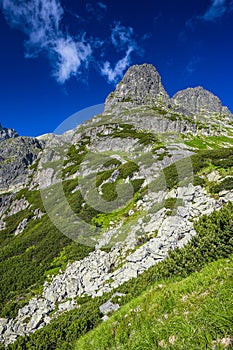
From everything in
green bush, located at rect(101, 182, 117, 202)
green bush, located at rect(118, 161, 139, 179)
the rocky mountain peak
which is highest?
the rocky mountain peak

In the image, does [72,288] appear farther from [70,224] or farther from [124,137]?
[124,137]

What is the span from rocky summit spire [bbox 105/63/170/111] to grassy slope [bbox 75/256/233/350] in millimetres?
118418

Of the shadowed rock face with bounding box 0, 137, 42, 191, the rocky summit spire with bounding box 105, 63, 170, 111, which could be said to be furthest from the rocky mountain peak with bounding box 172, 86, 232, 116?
the shadowed rock face with bounding box 0, 137, 42, 191

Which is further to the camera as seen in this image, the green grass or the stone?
the stone

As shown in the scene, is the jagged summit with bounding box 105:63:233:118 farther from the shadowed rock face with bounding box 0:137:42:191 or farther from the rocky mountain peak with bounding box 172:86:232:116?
the shadowed rock face with bounding box 0:137:42:191

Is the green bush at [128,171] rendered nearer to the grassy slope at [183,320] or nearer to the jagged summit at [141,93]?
the grassy slope at [183,320]

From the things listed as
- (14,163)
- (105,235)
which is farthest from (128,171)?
(14,163)

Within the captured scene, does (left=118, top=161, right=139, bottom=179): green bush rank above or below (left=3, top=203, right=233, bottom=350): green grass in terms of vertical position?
above

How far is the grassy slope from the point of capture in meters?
3.29

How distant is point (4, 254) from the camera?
28.5m

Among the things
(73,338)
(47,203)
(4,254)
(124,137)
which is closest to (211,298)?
(73,338)

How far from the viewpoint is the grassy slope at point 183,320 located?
329cm

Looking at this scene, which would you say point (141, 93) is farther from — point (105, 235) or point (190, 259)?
point (190, 259)

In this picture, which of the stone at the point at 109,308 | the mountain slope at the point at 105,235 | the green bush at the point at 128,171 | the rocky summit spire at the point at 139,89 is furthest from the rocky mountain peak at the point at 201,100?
the stone at the point at 109,308
